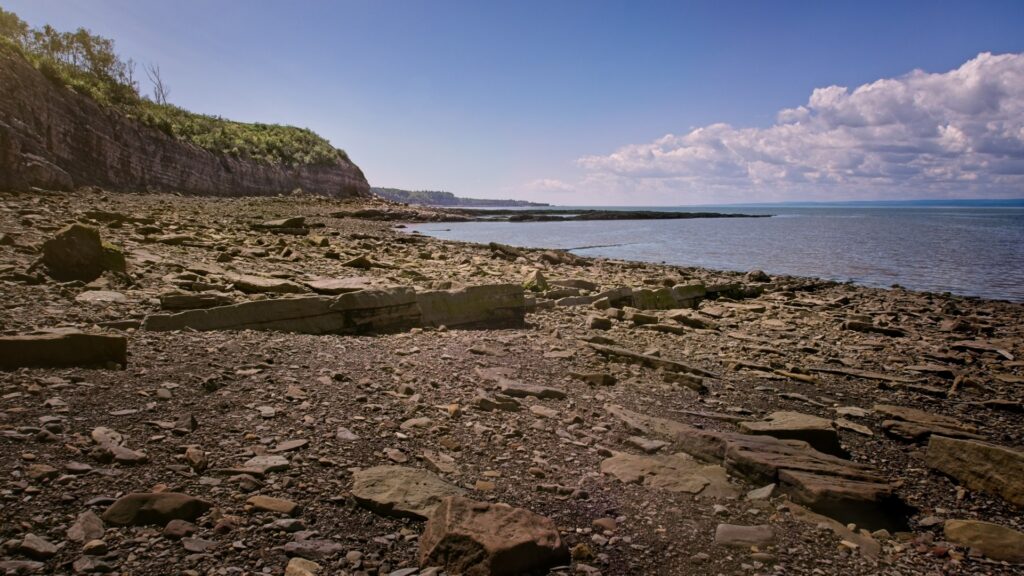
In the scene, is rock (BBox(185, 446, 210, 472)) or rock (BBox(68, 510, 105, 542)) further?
rock (BBox(185, 446, 210, 472))

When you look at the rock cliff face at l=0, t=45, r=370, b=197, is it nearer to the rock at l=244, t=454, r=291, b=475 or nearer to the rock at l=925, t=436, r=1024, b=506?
the rock at l=244, t=454, r=291, b=475

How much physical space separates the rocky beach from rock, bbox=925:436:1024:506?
0.05ft

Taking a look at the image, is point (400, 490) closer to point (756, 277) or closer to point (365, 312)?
point (365, 312)

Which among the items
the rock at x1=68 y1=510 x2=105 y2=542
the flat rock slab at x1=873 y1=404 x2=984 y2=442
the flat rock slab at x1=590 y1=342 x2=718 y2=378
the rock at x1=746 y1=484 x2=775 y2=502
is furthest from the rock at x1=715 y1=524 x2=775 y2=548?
the flat rock slab at x1=590 y1=342 x2=718 y2=378

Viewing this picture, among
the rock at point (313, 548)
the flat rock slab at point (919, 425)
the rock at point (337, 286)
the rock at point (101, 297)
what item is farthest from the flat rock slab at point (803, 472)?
the rock at point (101, 297)

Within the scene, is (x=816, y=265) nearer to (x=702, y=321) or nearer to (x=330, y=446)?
(x=702, y=321)

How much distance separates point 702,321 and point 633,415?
6381mm

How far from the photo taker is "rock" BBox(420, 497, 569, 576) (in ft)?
9.18

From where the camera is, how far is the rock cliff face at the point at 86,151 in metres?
19.8

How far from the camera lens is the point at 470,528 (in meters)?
2.95

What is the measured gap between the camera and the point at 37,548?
2.54 metres

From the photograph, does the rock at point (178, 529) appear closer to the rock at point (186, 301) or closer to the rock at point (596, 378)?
the rock at point (596, 378)

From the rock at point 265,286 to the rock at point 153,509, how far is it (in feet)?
18.6

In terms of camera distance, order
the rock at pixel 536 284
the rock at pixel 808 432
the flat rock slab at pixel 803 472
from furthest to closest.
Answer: the rock at pixel 536 284, the rock at pixel 808 432, the flat rock slab at pixel 803 472
